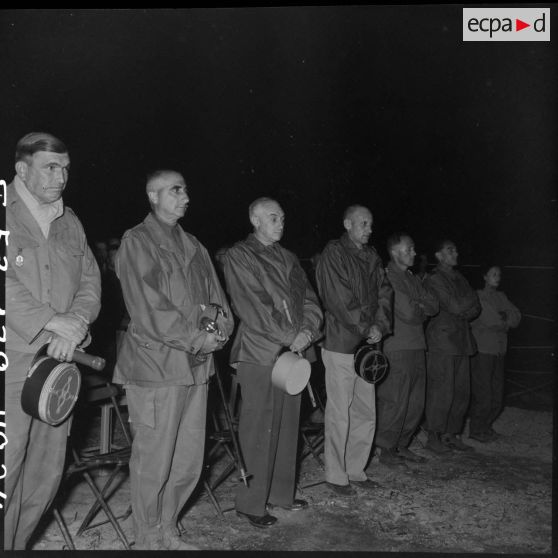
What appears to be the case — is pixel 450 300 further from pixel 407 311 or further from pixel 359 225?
pixel 359 225

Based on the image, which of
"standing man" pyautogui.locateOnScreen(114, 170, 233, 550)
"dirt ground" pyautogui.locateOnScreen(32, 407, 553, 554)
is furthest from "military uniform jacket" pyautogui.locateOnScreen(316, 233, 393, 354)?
"standing man" pyautogui.locateOnScreen(114, 170, 233, 550)

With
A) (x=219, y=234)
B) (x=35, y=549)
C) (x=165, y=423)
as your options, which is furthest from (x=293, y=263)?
(x=219, y=234)

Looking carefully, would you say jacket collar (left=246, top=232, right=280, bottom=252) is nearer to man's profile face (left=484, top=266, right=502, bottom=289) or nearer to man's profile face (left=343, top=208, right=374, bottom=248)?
man's profile face (left=343, top=208, right=374, bottom=248)

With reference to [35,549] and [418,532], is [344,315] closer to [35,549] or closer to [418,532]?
[418,532]

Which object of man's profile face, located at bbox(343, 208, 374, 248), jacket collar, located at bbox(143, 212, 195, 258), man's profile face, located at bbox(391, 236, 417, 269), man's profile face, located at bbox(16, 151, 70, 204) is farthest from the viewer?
man's profile face, located at bbox(391, 236, 417, 269)

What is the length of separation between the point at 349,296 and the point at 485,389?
225cm

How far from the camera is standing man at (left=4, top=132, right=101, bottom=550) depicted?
255 centimetres

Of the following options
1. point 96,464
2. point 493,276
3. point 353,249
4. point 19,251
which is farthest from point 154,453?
point 493,276

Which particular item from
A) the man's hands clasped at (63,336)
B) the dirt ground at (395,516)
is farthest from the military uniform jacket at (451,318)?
the man's hands clasped at (63,336)

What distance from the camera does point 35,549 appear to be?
2.95 metres

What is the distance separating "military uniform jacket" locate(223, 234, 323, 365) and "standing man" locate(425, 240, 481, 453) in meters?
1.93

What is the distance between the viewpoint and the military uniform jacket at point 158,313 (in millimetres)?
2859

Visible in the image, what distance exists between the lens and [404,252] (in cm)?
480

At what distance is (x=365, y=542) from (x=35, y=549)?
5.60 ft
